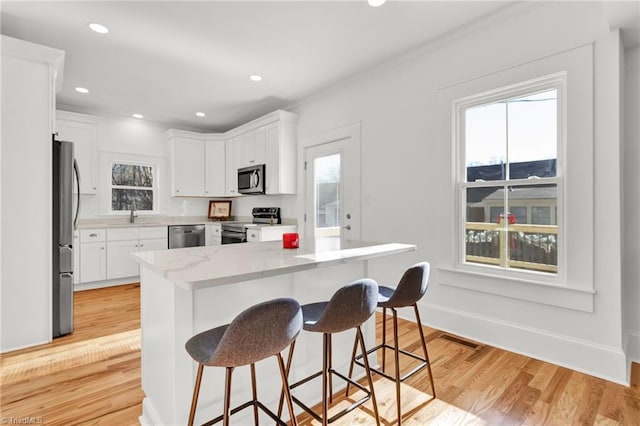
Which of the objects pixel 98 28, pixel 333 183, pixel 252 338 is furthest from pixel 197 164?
pixel 252 338

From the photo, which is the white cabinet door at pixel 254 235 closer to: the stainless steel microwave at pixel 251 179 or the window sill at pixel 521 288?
the stainless steel microwave at pixel 251 179

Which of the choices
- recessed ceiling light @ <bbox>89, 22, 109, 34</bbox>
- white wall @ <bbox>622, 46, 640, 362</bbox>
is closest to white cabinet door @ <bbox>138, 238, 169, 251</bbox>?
recessed ceiling light @ <bbox>89, 22, 109, 34</bbox>

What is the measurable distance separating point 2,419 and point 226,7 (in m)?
2.86

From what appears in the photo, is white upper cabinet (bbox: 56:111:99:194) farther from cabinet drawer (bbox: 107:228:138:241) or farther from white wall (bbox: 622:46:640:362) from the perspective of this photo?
white wall (bbox: 622:46:640:362)

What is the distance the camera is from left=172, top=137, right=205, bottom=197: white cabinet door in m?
5.36

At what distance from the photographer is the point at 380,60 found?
3240 mm

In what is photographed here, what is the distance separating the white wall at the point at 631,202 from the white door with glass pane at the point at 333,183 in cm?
220

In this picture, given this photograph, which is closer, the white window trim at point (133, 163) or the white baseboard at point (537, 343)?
the white baseboard at point (537, 343)

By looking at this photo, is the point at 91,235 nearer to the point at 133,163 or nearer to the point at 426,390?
the point at 133,163

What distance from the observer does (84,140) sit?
4668 mm

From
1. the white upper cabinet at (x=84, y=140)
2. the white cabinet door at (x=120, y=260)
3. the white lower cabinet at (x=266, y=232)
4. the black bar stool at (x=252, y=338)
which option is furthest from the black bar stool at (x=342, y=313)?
the white upper cabinet at (x=84, y=140)

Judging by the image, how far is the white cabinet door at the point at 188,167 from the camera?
5359 millimetres

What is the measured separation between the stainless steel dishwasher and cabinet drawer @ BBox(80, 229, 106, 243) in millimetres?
886

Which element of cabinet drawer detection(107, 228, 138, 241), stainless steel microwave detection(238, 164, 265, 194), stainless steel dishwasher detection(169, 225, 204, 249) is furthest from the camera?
stainless steel dishwasher detection(169, 225, 204, 249)
